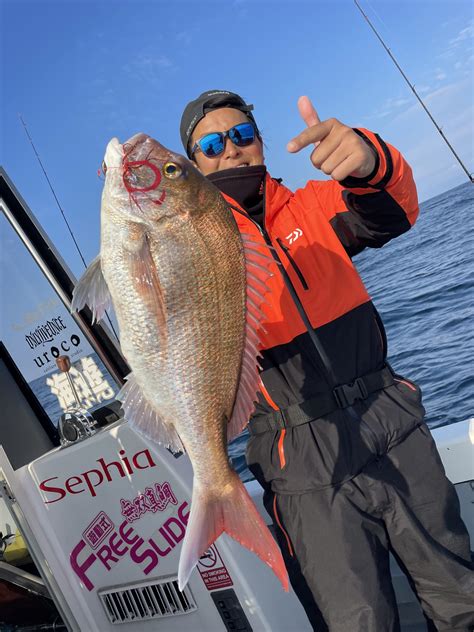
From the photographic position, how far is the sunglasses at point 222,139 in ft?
8.52

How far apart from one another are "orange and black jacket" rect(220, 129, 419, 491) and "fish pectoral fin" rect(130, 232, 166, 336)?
2.38ft

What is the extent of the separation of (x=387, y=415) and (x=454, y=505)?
1.65 ft

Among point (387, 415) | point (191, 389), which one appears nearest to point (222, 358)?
point (191, 389)

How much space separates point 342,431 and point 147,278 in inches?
44.0

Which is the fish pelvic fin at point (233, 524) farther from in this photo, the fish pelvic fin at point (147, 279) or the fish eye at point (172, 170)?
the fish eye at point (172, 170)

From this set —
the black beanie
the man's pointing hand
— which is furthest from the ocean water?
the man's pointing hand

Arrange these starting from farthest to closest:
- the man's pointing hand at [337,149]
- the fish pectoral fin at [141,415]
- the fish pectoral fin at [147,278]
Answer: the man's pointing hand at [337,149]
the fish pectoral fin at [141,415]
the fish pectoral fin at [147,278]

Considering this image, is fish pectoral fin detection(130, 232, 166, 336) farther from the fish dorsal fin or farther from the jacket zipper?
the jacket zipper

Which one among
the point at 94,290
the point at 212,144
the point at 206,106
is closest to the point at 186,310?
the point at 94,290

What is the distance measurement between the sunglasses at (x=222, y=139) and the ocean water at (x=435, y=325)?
4.72 m

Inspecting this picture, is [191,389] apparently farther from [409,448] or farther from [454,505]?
[454,505]

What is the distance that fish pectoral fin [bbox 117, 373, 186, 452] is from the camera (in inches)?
71.6

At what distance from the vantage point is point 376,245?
2.60 metres

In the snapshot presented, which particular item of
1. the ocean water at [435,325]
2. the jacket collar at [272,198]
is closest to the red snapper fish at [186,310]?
the jacket collar at [272,198]
